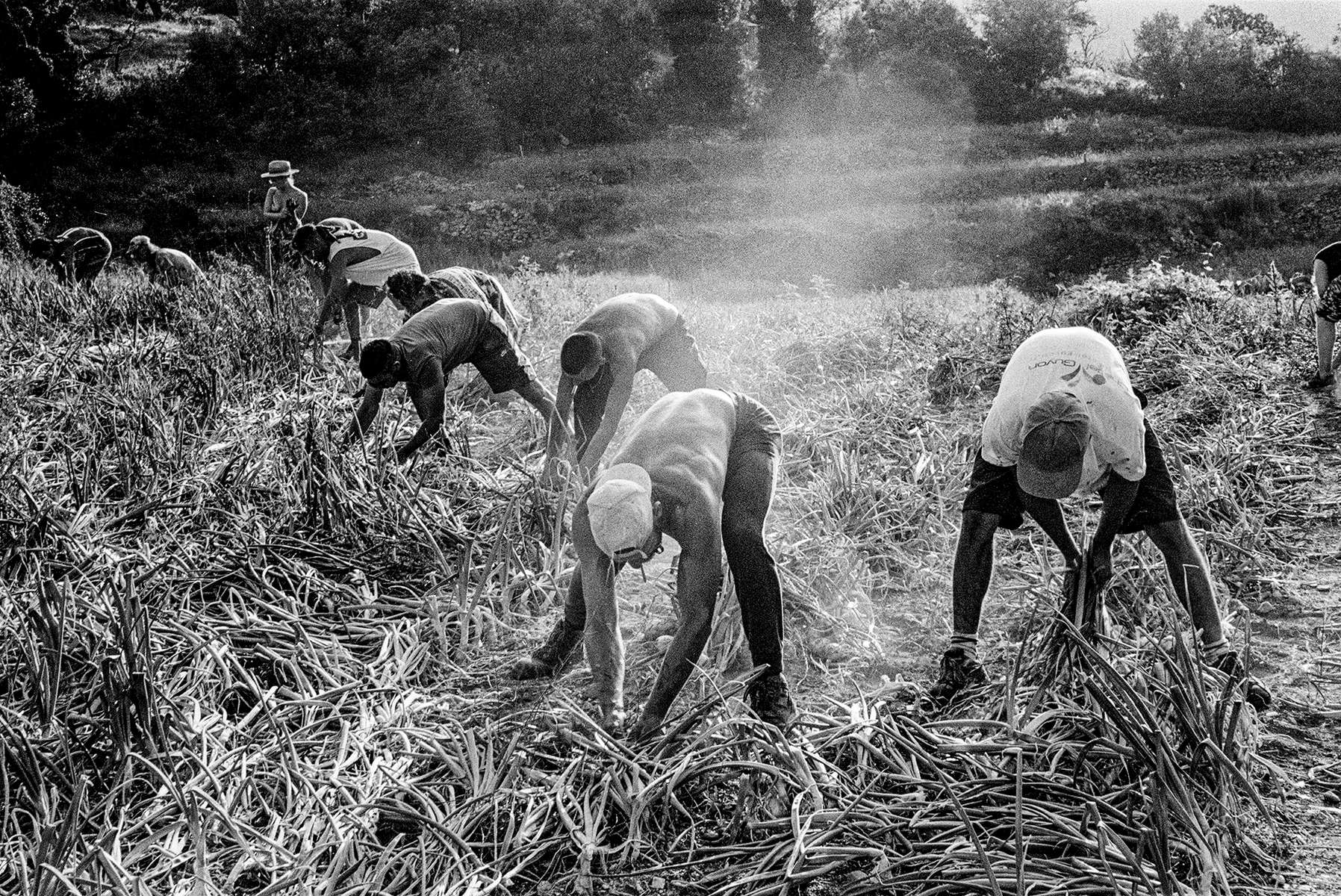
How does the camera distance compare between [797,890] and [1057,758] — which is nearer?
[797,890]

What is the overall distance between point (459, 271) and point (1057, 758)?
4.98 meters

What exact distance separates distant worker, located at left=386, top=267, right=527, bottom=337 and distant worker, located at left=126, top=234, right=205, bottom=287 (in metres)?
3.59

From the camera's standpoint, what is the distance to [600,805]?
313 centimetres

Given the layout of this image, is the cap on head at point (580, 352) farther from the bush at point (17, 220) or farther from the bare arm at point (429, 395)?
the bush at point (17, 220)

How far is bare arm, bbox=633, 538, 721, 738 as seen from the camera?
323cm

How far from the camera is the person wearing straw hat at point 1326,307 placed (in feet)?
22.0

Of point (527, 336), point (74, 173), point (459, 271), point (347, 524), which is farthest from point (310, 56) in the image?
point (347, 524)

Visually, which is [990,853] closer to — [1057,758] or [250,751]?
[1057,758]

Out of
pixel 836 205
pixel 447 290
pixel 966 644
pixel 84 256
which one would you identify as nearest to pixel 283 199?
pixel 84 256

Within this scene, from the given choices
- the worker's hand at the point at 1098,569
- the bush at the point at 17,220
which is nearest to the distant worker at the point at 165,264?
the bush at the point at 17,220

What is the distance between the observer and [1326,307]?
6730mm

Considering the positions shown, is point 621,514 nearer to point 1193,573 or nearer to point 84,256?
point 1193,573

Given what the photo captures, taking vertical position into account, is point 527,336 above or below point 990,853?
below

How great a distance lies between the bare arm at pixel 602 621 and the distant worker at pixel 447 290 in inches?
138
